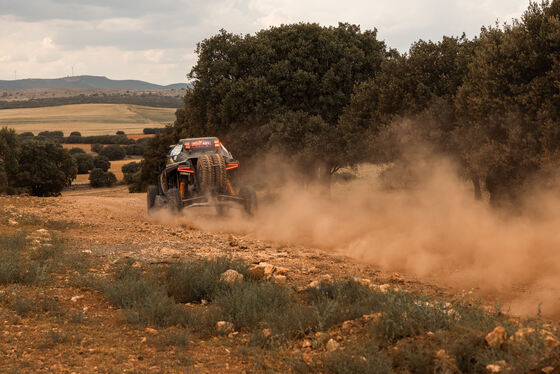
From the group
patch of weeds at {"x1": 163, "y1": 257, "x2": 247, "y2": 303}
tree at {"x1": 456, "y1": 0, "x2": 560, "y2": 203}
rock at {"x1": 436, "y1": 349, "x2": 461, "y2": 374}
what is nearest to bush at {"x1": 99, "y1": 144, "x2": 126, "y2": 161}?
tree at {"x1": 456, "y1": 0, "x2": 560, "y2": 203}

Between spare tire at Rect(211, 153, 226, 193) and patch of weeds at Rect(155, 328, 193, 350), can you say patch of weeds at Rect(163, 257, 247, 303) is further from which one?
spare tire at Rect(211, 153, 226, 193)

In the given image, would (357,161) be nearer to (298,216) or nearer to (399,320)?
(298,216)

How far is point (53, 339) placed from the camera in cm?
647

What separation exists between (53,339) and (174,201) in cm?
1065

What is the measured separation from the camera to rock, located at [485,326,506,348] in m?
5.18

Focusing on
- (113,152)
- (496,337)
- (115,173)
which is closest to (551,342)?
(496,337)

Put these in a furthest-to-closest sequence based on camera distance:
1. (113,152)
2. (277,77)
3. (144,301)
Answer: (113,152), (277,77), (144,301)

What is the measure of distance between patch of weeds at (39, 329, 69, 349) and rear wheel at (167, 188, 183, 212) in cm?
1040

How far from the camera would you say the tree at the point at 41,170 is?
Answer: 4900 centimetres

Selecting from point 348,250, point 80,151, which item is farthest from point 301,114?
point 80,151

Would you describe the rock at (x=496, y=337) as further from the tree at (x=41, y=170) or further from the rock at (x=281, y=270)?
the tree at (x=41, y=170)

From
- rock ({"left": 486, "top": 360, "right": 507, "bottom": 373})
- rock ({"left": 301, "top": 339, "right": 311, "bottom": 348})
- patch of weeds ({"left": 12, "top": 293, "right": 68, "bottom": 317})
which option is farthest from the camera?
patch of weeds ({"left": 12, "top": 293, "right": 68, "bottom": 317})

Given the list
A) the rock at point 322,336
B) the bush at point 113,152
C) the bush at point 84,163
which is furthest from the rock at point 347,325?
the bush at point 113,152

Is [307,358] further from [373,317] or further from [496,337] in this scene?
[496,337]
